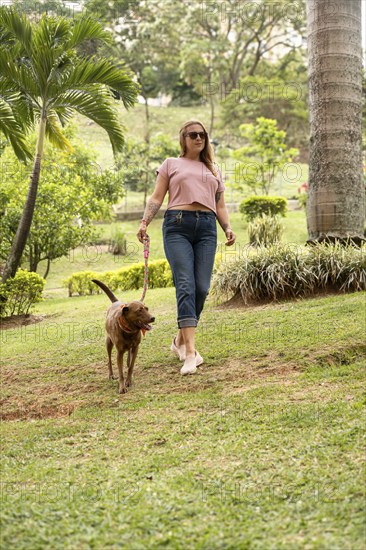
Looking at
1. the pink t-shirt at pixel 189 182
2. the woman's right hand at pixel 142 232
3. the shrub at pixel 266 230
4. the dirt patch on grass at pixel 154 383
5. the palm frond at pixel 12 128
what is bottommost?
the dirt patch on grass at pixel 154 383

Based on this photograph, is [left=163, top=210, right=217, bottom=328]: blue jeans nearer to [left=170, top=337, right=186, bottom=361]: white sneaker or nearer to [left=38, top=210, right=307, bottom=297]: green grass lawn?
[left=170, top=337, right=186, bottom=361]: white sneaker

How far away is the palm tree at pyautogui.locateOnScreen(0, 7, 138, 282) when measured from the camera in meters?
9.65

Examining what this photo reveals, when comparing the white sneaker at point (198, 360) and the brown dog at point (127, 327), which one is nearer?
the brown dog at point (127, 327)

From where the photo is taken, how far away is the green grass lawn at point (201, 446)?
8.41 ft

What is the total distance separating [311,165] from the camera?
334 inches

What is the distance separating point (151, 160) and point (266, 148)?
19.8 feet

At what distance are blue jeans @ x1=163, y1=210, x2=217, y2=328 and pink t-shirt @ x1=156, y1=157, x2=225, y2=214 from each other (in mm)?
105

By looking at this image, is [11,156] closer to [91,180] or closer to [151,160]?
[91,180]

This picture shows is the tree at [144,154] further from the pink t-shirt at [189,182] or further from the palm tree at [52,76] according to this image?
the pink t-shirt at [189,182]

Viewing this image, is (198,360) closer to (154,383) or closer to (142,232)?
(154,383)

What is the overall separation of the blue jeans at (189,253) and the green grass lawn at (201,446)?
2.02 feet

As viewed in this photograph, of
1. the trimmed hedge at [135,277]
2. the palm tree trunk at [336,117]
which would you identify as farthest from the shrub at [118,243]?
the palm tree trunk at [336,117]

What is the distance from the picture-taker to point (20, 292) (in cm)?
1152

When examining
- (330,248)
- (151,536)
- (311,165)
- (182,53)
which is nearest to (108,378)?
(151,536)
